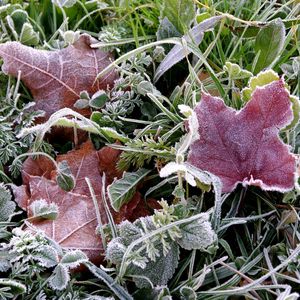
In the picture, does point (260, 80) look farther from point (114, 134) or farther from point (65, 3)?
point (65, 3)

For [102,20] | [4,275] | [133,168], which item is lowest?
[4,275]

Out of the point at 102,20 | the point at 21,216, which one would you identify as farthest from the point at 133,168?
the point at 102,20

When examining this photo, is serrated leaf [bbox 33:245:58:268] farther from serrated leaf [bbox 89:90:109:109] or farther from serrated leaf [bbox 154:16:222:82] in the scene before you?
serrated leaf [bbox 154:16:222:82]

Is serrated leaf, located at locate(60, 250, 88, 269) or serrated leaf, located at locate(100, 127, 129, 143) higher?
serrated leaf, located at locate(100, 127, 129, 143)

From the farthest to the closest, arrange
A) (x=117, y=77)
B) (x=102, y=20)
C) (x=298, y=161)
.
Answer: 1. (x=102, y=20)
2. (x=117, y=77)
3. (x=298, y=161)

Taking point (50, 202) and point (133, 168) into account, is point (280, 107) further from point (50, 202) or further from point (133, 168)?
point (50, 202)

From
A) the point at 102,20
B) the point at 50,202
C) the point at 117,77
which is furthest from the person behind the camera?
the point at 102,20

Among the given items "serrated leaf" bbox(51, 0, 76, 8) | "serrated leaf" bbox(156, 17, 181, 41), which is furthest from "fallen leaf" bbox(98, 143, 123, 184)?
"serrated leaf" bbox(51, 0, 76, 8)
